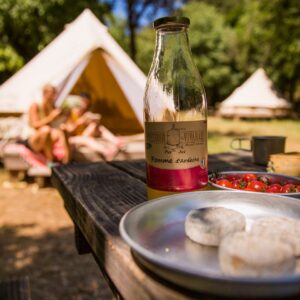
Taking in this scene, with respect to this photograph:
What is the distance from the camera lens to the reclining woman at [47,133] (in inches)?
198

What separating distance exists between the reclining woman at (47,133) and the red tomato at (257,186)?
435 centimetres

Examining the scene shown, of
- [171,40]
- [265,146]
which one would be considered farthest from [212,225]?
[265,146]

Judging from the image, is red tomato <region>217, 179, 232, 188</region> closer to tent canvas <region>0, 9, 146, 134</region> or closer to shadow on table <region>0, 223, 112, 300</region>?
shadow on table <region>0, 223, 112, 300</region>

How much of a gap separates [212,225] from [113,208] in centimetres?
41

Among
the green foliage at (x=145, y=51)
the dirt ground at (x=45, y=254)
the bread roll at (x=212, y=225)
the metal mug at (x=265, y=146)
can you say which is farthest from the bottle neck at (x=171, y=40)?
the green foliage at (x=145, y=51)

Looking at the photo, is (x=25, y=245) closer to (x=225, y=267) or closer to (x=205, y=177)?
(x=205, y=177)

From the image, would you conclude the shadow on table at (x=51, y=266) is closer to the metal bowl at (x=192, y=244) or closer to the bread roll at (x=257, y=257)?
the metal bowl at (x=192, y=244)

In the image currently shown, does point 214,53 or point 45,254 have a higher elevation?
point 214,53

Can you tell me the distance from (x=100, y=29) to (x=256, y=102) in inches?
435

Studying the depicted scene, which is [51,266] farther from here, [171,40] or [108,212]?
[171,40]

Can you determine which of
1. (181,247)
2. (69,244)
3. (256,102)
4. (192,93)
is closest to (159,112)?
(192,93)

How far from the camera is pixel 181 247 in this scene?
A: 2.15ft

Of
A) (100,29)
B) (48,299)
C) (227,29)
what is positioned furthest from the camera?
(227,29)

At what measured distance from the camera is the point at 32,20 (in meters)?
9.91
